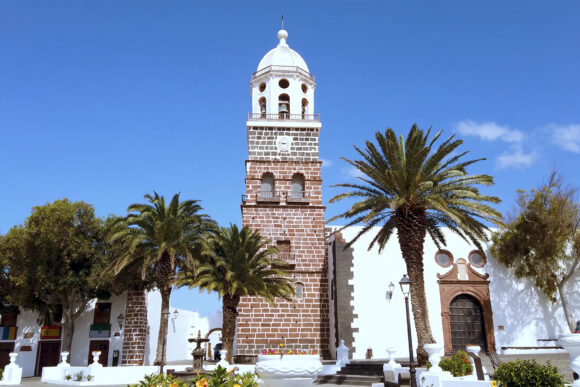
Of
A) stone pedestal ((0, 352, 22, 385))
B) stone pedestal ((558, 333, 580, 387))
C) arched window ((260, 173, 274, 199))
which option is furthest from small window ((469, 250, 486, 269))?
stone pedestal ((0, 352, 22, 385))

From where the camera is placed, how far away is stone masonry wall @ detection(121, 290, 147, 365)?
26.6 m

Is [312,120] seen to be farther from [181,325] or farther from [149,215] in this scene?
[181,325]

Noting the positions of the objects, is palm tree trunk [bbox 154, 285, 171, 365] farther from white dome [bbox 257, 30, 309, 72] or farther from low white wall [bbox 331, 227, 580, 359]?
white dome [bbox 257, 30, 309, 72]

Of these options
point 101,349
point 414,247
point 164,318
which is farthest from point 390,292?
point 101,349

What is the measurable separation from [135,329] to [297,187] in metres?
12.1

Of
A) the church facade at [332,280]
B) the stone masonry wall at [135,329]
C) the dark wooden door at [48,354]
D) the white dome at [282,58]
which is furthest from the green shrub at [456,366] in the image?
the dark wooden door at [48,354]

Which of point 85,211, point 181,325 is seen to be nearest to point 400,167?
point 85,211

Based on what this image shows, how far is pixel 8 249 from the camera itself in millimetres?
25203

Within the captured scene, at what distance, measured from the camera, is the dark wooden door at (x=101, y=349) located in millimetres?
26641

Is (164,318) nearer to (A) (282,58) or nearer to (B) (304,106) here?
(B) (304,106)

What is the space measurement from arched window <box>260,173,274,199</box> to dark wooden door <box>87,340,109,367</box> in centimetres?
1195

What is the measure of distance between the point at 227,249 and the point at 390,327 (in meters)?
8.81

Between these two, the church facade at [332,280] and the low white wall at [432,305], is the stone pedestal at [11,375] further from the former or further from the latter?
the low white wall at [432,305]

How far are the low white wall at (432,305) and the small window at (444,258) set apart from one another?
8.6 inches
